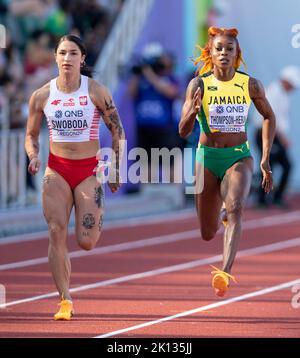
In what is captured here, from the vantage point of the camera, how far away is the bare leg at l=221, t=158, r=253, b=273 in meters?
10.7

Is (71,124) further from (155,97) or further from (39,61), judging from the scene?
(155,97)

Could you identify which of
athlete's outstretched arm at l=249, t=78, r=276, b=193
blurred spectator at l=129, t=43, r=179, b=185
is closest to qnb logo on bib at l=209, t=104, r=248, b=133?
athlete's outstretched arm at l=249, t=78, r=276, b=193

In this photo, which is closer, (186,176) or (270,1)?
(186,176)

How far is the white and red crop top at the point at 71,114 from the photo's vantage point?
1065cm

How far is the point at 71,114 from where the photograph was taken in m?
10.6

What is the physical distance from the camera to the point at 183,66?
2266 centimetres

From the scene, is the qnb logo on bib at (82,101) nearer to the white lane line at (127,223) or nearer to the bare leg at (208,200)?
the bare leg at (208,200)

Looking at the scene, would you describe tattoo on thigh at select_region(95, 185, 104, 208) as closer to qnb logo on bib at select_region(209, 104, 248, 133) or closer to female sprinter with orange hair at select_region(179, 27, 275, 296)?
female sprinter with orange hair at select_region(179, 27, 275, 296)

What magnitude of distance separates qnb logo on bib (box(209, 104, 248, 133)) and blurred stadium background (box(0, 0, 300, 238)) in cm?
569

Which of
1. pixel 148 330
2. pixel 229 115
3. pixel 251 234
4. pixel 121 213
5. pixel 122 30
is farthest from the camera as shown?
pixel 122 30

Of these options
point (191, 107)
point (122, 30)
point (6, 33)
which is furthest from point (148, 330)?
point (122, 30)

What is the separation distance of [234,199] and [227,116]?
710 mm

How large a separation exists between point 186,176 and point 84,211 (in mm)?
10456

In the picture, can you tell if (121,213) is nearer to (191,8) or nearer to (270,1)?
(191,8)
